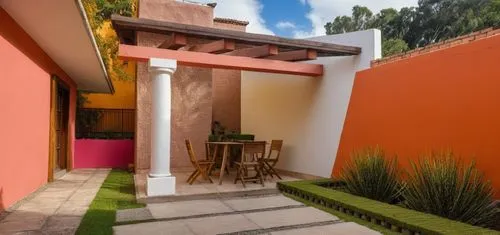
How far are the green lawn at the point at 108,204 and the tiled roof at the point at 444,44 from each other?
5.36 m

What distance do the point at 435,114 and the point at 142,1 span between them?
8.12m

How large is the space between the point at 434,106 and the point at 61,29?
235 inches

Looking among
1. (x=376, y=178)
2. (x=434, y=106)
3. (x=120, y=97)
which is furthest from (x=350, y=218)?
(x=120, y=97)

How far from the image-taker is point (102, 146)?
11242 mm

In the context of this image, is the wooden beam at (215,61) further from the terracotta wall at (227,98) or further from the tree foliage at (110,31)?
the tree foliage at (110,31)

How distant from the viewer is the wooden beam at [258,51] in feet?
24.1

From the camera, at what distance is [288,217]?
509cm

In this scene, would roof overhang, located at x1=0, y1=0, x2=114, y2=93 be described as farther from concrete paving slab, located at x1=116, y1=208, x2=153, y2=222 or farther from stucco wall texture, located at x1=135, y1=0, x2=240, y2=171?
concrete paving slab, located at x1=116, y1=208, x2=153, y2=222

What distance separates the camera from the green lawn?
4437 millimetres

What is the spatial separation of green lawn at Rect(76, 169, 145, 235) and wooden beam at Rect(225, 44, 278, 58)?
368 centimetres

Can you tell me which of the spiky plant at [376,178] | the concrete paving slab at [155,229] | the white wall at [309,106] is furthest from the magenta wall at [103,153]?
the spiky plant at [376,178]

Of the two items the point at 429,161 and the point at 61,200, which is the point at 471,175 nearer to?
the point at 429,161

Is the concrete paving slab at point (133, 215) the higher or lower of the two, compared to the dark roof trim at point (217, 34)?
lower

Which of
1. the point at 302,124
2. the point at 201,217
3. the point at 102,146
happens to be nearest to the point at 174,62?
the point at 201,217
